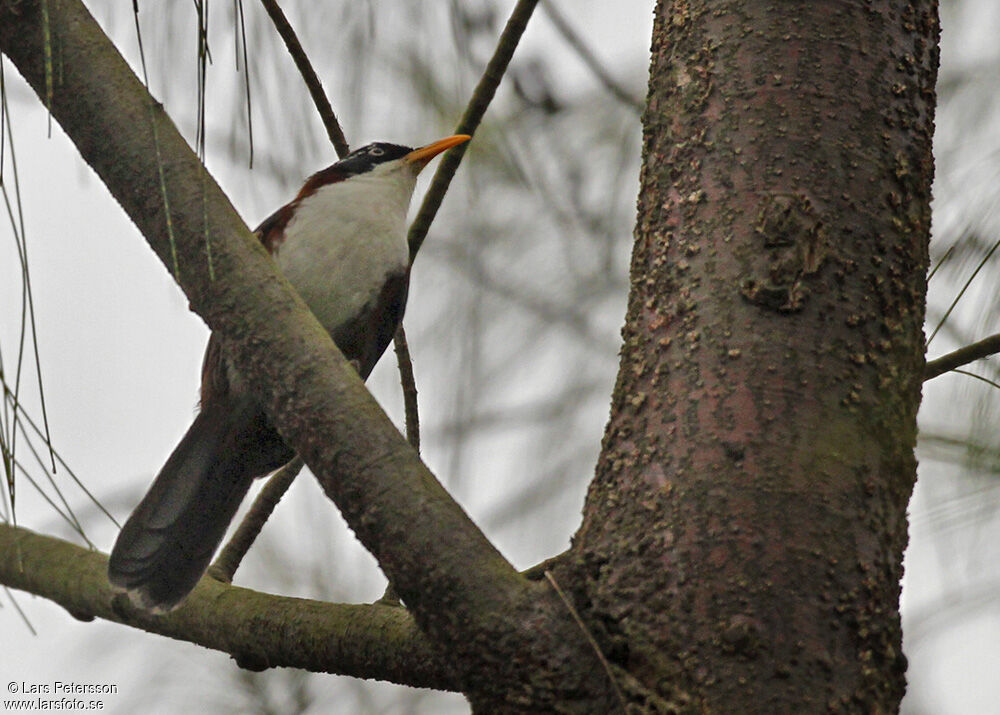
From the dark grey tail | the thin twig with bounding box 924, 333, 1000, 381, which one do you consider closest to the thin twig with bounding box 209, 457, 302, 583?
the dark grey tail

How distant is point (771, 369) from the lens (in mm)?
1108

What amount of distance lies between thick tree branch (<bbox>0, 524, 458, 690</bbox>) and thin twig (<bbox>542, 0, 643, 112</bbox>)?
115cm

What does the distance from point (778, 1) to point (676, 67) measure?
132 mm

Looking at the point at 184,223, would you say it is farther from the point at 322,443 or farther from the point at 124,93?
the point at 322,443

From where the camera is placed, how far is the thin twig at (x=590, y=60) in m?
2.10

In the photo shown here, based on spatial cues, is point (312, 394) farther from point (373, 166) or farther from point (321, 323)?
point (373, 166)

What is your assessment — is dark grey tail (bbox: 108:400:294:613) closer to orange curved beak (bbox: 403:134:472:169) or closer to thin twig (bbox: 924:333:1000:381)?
orange curved beak (bbox: 403:134:472:169)

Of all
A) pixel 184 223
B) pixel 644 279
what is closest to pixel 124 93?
pixel 184 223

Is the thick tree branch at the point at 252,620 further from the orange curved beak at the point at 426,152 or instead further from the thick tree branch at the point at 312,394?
the orange curved beak at the point at 426,152

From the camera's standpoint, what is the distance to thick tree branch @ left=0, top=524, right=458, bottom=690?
4.14ft

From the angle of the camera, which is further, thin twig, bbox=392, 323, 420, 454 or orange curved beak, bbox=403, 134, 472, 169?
orange curved beak, bbox=403, 134, 472, 169

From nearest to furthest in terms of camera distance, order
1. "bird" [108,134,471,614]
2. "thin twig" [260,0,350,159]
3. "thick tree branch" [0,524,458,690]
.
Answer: "thick tree branch" [0,524,458,690]
"thin twig" [260,0,350,159]
"bird" [108,134,471,614]

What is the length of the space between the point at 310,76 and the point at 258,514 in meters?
0.72

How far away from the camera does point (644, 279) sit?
124cm
